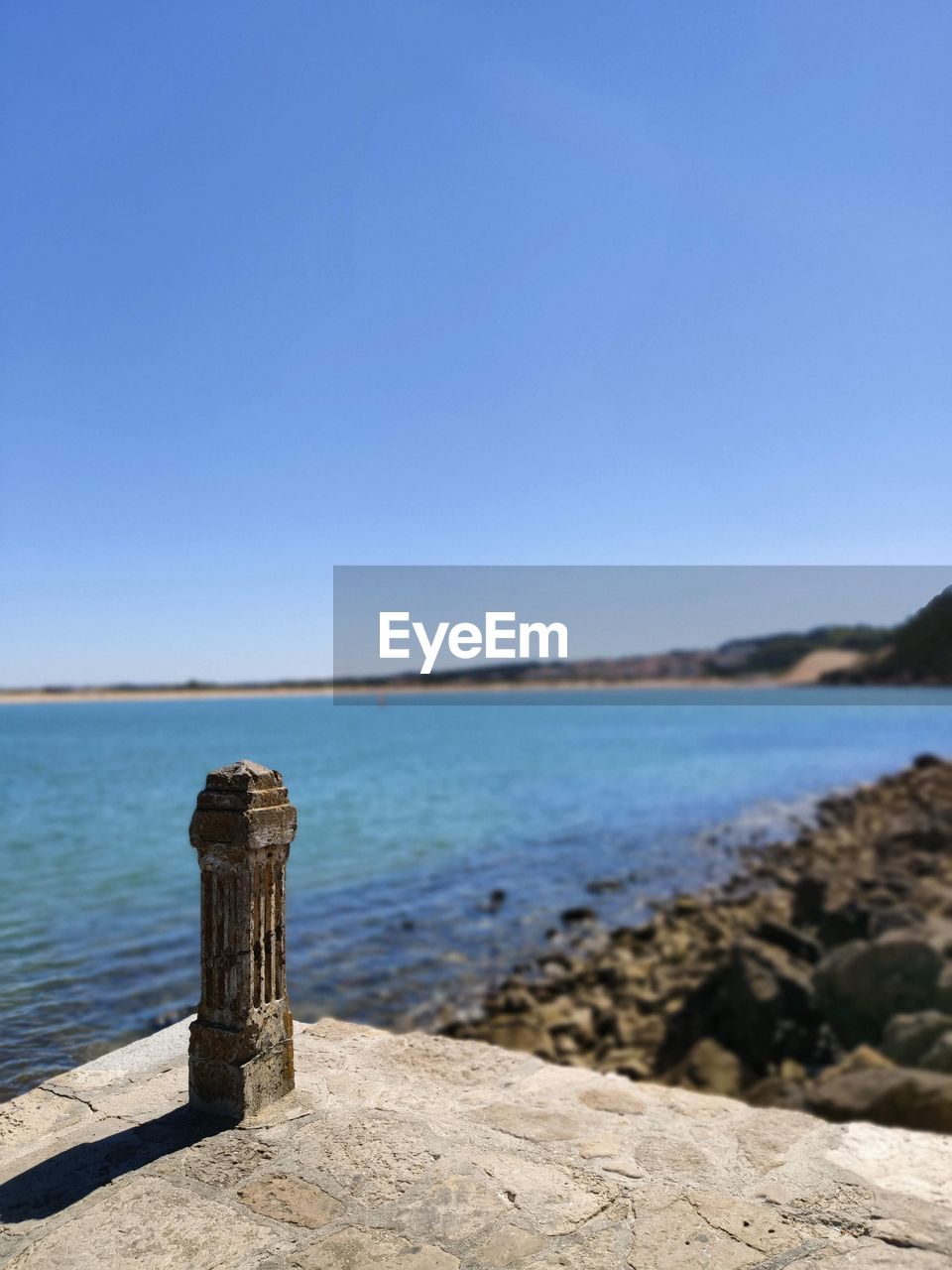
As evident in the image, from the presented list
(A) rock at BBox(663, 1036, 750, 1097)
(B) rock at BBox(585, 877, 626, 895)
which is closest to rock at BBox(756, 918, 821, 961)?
(A) rock at BBox(663, 1036, 750, 1097)

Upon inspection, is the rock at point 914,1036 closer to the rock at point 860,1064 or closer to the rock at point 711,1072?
the rock at point 860,1064

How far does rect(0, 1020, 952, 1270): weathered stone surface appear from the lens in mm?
Result: 3600

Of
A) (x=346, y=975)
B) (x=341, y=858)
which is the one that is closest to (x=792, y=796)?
(x=341, y=858)

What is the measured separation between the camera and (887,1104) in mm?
6219

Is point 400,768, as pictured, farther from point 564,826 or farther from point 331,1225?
point 331,1225

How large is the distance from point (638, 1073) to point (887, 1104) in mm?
3488

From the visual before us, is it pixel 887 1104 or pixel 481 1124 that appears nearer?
pixel 481 1124

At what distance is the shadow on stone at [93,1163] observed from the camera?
3.89 metres

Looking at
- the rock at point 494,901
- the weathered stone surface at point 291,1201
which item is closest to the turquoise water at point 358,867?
the rock at point 494,901

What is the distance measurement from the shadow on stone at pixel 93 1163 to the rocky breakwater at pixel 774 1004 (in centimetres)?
431

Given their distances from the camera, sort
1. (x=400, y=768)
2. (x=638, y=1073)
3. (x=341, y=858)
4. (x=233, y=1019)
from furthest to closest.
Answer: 1. (x=400, y=768)
2. (x=341, y=858)
3. (x=638, y=1073)
4. (x=233, y=1019)

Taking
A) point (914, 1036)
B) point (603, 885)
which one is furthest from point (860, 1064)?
point (603, 885)

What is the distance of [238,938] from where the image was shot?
4562 millimetres

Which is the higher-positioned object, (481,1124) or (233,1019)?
(233,1019)
